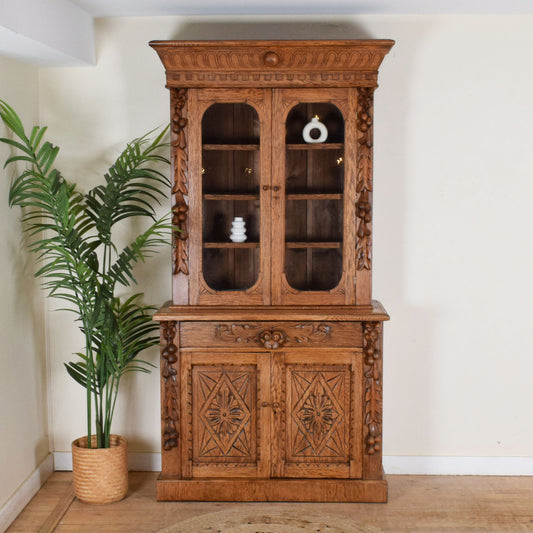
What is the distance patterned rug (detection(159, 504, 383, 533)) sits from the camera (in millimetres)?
3033

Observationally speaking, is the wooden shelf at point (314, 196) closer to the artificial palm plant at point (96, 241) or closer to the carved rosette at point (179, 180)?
the carved rosette at point (179, 180)

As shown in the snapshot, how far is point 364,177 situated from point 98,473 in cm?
192

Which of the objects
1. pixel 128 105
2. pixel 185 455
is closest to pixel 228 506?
pixel 185 455

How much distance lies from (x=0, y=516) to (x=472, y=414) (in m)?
2.41

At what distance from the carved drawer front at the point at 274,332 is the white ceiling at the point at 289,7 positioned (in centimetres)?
154


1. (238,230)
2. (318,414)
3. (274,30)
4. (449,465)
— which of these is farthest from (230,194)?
(449,465)

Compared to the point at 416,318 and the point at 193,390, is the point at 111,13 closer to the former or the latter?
the point at 193,390

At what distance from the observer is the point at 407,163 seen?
3.57 metres

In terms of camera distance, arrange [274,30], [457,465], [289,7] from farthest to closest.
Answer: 1. [457,465]
2. [274,30]
3. [289,7]

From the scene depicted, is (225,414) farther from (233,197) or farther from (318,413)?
(233,197)

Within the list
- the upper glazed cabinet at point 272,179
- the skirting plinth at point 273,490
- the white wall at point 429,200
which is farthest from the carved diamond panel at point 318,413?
the white wall at point 429,200

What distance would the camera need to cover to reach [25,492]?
331 cm

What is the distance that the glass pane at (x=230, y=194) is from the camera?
10.6ft

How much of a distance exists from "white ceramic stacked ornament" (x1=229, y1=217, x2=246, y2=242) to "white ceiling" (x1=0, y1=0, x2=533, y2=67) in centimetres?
105
